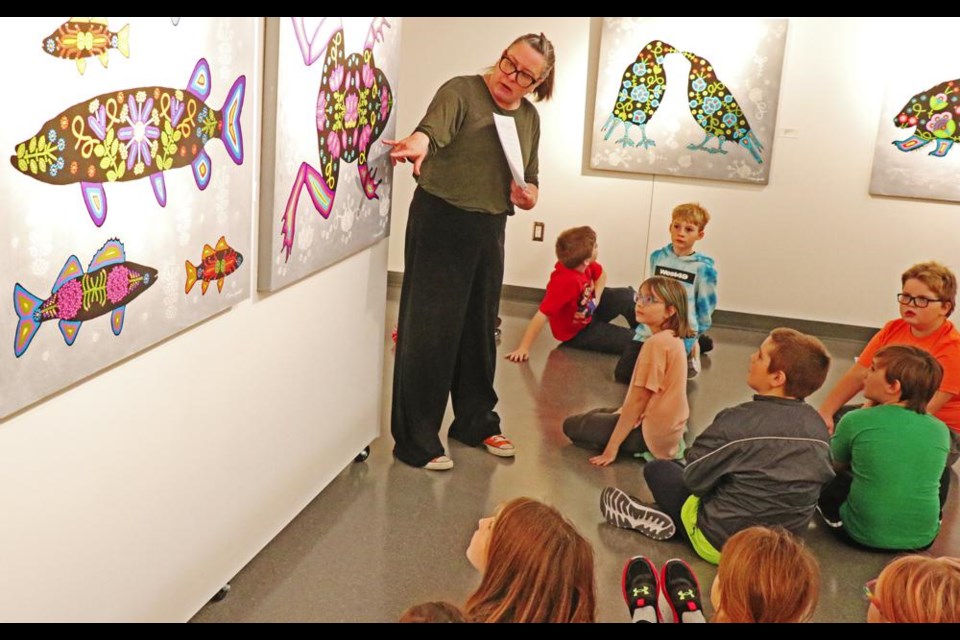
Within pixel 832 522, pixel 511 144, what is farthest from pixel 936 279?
pixel 511 144

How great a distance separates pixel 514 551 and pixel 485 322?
7.61 ft

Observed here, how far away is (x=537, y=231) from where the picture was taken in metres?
7.29

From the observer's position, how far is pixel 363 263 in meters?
4.17

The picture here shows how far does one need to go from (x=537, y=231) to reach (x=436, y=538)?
3762 millimetres

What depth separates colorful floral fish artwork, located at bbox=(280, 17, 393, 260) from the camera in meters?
3.36

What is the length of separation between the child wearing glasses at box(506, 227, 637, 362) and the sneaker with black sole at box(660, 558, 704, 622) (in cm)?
267

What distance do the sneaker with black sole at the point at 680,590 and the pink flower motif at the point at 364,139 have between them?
1.75 m

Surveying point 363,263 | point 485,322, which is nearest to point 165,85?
point 363,263

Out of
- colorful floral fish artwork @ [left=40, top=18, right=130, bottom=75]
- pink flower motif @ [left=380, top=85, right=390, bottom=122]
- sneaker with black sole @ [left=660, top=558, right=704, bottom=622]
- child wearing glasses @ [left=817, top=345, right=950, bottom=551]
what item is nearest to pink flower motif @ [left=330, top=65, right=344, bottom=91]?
pink flower motif @ [left=380, top=85, right=390, bottom=122]

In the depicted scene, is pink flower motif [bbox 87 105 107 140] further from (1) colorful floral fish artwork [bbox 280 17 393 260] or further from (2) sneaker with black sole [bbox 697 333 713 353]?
(2) sneaker with black sole [bbox 697 333 713 353]

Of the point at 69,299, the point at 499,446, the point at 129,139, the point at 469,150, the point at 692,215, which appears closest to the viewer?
the point at 69,299

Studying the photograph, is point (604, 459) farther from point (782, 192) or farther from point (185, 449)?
point (782, 192)

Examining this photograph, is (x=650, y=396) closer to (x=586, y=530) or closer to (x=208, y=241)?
(x=586, y=530)

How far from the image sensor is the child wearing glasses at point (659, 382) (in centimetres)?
440
